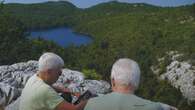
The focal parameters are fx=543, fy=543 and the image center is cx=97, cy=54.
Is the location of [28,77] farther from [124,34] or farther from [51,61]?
[124,34]

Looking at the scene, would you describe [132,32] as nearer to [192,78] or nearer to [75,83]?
[192,78]

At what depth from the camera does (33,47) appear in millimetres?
41969

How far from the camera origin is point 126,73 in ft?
11.3

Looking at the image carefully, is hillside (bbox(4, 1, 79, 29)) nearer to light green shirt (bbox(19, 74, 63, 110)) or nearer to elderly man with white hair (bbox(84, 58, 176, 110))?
light green shirt (bbox(19, 74, 63, 110))

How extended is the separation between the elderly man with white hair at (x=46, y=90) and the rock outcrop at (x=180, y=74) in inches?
1548

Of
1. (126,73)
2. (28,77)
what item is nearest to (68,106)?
(126,73)

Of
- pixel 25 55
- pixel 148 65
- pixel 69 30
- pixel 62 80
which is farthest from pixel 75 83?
pixel 69 30

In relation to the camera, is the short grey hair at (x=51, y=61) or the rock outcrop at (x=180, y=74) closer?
the short grey hair at (x=51, y=61)

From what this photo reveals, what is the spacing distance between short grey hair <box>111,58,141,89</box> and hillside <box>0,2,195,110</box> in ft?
116

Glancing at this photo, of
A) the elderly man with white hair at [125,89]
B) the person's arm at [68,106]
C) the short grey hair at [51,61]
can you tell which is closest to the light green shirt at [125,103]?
the elderly man with white hair at [125,89]

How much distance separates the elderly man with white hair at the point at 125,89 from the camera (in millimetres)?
3471

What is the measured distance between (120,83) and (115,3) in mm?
103672

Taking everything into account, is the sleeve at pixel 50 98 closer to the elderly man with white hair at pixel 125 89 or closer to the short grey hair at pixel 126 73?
the elderly man with white hair at pixel 125 89

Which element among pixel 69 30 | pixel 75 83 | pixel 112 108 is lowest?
pixel 69 30
